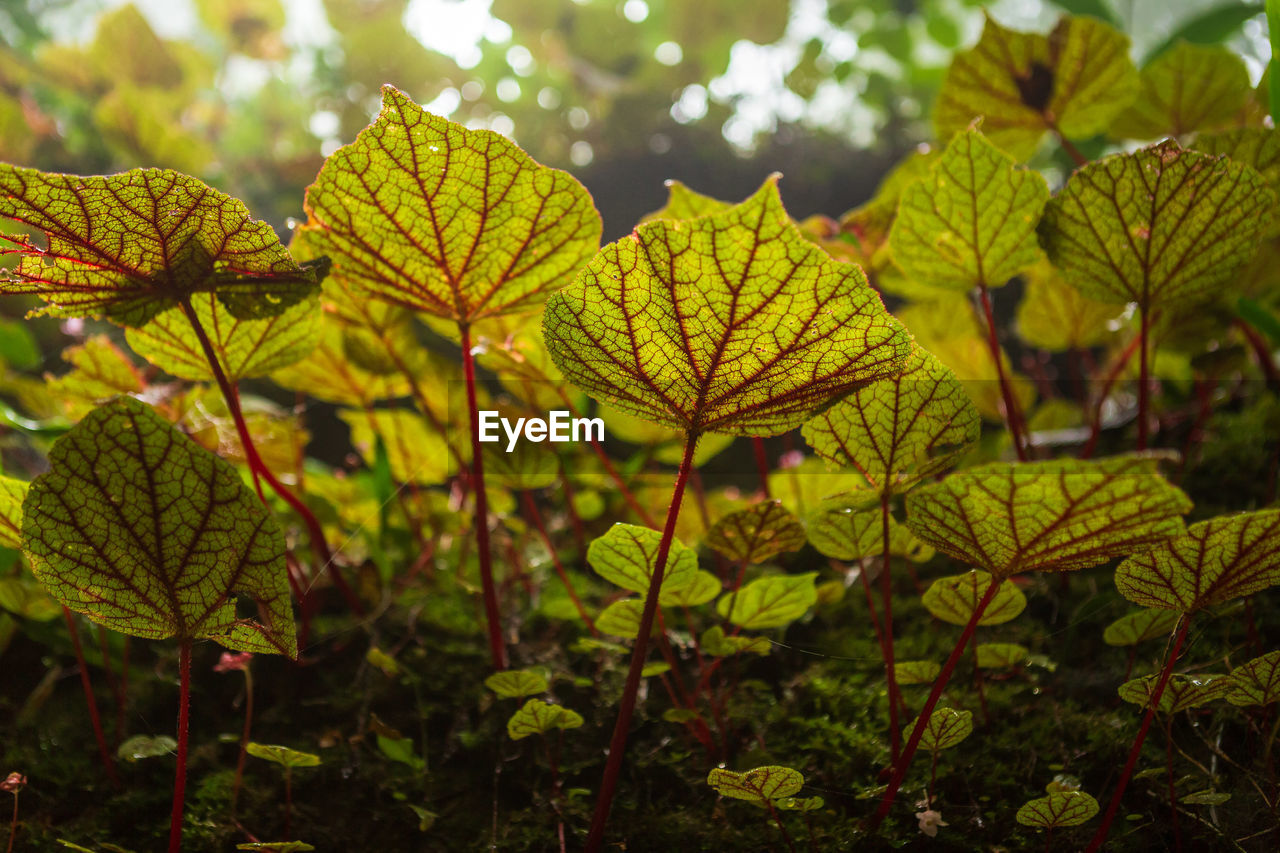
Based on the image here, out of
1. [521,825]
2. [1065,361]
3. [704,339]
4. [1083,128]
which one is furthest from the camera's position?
[1065,361]

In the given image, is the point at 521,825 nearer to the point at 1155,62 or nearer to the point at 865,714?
the point at 865,714

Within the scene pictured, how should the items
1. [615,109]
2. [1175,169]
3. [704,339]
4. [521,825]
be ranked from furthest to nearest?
[615,109] < [521,825] < [1175,169] < [704,339]

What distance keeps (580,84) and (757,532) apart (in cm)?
191

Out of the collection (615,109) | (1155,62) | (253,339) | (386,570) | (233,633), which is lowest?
(233,633)

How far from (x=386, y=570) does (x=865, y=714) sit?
0.63 m

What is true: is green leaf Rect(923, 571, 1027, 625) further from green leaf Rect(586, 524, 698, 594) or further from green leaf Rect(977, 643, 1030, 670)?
green leaf Rect(586, 524, 698, 594)

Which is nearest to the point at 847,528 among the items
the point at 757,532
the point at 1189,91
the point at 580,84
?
the point at 757,532

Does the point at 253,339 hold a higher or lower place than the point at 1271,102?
lower

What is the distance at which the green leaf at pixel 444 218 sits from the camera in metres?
0.57

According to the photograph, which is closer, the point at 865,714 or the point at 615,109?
the point at 865,714

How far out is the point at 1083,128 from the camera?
3.03 feet

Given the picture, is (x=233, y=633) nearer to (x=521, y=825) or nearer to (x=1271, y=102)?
(x=521, y=825)

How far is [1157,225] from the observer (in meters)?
0.65

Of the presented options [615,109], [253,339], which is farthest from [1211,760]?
[615,109]
